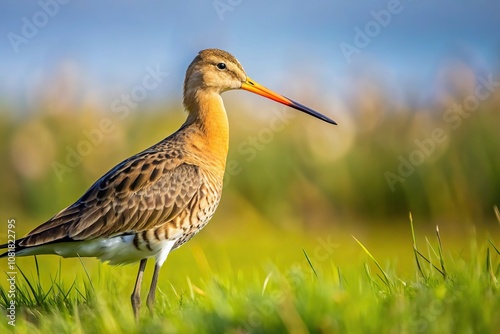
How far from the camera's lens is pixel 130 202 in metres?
5.25

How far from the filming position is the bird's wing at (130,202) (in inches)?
202

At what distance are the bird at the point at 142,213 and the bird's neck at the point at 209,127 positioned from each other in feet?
0.06

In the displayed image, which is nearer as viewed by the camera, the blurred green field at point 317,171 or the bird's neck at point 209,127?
the bird's neck at point 209,127

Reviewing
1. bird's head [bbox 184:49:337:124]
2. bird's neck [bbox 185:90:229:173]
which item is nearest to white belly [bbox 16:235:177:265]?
bird's neck [bbox 185:90:229:173]

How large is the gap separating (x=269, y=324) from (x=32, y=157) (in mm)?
7040

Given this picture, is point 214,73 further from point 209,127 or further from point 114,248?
point 114,248

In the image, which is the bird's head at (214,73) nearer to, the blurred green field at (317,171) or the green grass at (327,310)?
the green grass at (327,310)

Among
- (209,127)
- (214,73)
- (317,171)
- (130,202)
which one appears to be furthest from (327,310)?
(317,171)

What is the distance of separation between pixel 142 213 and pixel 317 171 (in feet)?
17.2

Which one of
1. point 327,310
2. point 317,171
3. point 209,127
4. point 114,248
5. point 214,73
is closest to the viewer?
point 327,310

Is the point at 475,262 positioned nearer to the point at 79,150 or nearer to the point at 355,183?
the point at 355,183

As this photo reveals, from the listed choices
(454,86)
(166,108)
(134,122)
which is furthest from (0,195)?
(454,86)

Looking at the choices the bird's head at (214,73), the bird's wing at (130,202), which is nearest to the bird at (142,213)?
the bird's wing at (130,202)

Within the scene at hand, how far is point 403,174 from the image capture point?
32.1 feet
